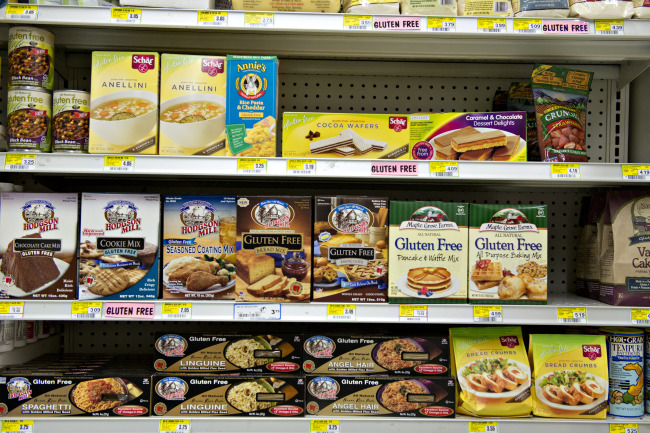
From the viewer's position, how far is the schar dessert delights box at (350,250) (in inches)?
63.4

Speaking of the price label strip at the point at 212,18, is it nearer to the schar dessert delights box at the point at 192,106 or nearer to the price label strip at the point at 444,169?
the schar dessert delights box at the point at 192,106

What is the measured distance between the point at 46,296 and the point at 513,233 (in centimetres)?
162

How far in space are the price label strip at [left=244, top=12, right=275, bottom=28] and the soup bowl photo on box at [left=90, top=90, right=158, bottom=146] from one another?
0.45m

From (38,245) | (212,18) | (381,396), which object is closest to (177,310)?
(38,245)

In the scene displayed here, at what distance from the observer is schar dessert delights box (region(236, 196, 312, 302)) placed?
5.24 ft

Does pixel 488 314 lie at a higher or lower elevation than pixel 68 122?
lower

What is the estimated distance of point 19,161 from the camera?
1542mm

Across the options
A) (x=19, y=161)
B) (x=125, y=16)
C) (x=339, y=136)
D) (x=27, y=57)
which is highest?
(x=125, y=16)

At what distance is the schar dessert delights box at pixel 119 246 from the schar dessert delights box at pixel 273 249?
1.01 ft

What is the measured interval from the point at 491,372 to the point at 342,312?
56cm

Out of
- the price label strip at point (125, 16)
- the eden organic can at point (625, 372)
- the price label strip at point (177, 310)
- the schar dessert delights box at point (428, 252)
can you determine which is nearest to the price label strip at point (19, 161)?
the price label strip at point (125, 16)

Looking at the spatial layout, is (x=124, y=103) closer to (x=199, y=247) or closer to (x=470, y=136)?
(x=199, y=247)

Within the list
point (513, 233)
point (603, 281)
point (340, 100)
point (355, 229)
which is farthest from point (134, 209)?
point (603, 281)

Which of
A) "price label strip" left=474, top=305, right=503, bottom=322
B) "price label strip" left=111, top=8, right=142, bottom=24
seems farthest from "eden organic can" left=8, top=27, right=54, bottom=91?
"price label strip" left=474, top=305, right=503, bottom=322
